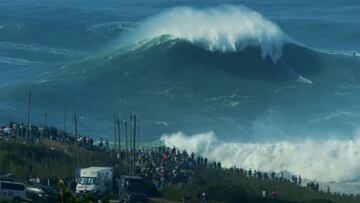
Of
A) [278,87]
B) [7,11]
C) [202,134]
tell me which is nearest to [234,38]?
[278,87]

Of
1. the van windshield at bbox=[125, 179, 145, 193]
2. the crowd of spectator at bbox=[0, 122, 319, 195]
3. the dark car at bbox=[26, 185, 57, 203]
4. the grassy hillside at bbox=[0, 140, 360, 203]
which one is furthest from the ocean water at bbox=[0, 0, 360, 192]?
the dark car at bbox=[26, 185, 57, 203]

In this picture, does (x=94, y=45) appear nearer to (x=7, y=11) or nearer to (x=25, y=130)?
(x=7, y=11)

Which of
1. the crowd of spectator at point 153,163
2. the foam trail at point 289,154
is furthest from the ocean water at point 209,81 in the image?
the crowd of spectator at point 153,163

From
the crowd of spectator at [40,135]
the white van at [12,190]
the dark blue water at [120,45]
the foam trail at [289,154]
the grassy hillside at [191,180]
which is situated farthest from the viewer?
the dark blue water at [120,45]

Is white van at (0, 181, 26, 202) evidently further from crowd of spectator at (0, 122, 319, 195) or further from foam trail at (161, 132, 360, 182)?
foam trail at (161, 132, 360, 182)

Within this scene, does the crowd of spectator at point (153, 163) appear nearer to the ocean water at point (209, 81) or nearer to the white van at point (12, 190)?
the white van at point (12, 190)
